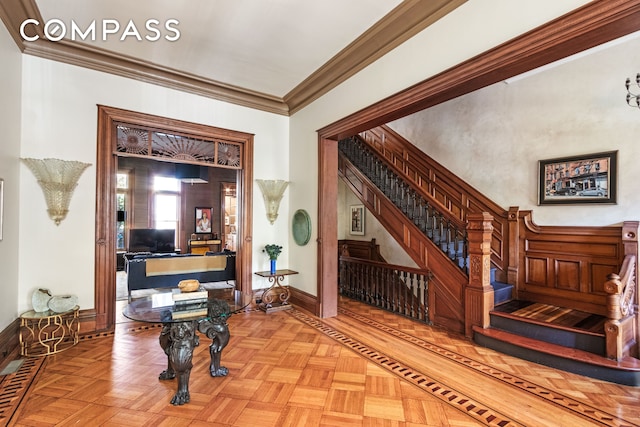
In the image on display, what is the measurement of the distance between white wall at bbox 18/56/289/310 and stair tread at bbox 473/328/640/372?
466 centimetres

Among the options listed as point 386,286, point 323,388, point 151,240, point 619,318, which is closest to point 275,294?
point 386,286

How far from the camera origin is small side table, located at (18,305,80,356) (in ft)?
10.1

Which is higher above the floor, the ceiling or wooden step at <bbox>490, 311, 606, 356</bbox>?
the ceiling

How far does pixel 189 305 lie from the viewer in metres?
2.48

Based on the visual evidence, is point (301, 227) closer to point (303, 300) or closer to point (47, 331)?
point (303, 300)

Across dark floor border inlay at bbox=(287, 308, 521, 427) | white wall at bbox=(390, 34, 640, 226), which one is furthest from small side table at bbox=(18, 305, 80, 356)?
white wall at bbox=(390, 34, 640, 226)

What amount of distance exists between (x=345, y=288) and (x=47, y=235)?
14.4 ft

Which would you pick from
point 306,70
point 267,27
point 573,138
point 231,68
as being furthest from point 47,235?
point 573,138

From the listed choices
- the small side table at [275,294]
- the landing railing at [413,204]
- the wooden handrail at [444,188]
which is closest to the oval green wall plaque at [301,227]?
the small side table at [275,294]

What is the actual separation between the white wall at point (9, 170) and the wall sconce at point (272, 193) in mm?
2783

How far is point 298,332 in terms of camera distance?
371 centimetres

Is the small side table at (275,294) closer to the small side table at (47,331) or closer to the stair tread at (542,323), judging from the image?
the small side table at (47,331)

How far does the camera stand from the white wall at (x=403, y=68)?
217cm

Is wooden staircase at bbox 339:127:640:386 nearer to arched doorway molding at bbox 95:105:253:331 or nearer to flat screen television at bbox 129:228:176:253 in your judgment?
arched doorway molding at bbox 95:105:253:331
